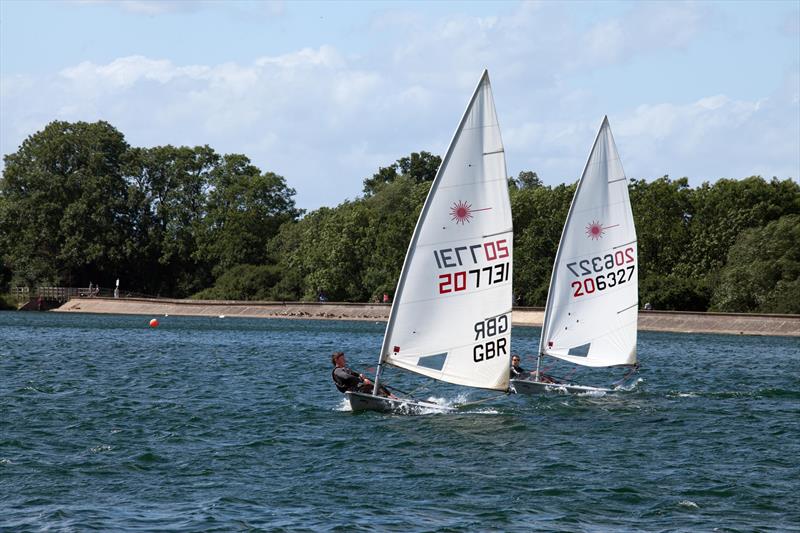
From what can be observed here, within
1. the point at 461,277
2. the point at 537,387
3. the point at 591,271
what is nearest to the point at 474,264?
the point at 461,277

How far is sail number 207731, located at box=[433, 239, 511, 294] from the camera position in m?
30.0

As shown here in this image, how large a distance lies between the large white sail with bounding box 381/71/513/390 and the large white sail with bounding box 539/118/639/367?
7.05 meters

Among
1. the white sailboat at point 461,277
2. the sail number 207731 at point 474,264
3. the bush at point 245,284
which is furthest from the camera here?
the bush at point 245,284

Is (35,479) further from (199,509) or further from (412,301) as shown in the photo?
(412,301)

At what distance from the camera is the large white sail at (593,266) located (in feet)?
125

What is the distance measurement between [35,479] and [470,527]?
863cm

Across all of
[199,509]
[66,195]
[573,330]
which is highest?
[66,195]

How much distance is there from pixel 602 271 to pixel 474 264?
9.44 meters

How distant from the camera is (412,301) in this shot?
30312 mm

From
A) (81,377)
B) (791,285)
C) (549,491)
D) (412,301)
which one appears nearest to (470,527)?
(549,491)

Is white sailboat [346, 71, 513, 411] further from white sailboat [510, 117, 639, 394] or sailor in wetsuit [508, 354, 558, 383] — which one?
white sailboat [510, 117, 639, 394]

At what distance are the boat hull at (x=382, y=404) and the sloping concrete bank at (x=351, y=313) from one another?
205 ft

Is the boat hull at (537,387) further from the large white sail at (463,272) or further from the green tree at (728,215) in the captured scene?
the green tree at (728,215)

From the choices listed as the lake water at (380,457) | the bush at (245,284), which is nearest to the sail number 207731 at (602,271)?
the lake water at (380,457)
